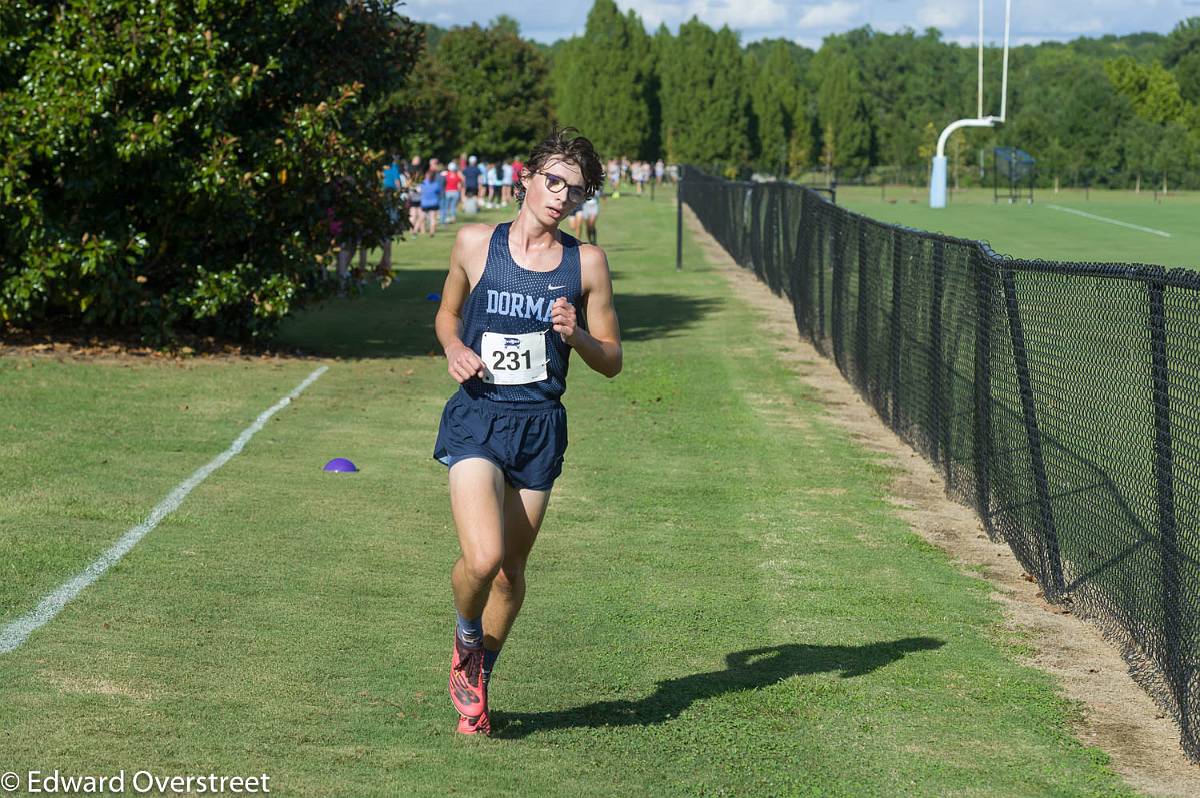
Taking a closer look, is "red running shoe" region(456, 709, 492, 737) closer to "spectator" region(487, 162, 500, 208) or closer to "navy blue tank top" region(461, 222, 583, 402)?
"navy blue tank top" region(461, 222, 583, 402)

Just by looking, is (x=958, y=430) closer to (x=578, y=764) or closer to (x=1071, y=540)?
(x=1071, y=540)

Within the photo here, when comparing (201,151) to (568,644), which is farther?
(201,151)

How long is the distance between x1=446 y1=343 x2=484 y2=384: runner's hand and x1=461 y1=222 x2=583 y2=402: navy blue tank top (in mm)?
128

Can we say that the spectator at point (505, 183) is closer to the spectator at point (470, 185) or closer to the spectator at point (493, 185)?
the spectator at point (493, 185)

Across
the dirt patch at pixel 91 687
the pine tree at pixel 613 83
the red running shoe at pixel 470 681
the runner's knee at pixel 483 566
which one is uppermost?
the pine tree at pixel 613 83

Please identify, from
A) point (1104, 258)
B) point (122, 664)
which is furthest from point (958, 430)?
point (1104, 258)

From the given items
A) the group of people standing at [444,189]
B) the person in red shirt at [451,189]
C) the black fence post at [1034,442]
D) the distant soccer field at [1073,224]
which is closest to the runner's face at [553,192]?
the black fence post at [1034,442]

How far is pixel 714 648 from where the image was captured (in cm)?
745

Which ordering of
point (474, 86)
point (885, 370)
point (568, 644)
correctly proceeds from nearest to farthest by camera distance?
point (568, 644), point (885, 370), point (474, 86)

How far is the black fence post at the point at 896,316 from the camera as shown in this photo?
13438 mm

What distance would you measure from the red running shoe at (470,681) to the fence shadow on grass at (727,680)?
0.15 metres

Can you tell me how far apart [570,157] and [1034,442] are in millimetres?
3969

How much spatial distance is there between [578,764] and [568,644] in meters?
1.64

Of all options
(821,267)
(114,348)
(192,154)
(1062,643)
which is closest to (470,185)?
(821,267)
